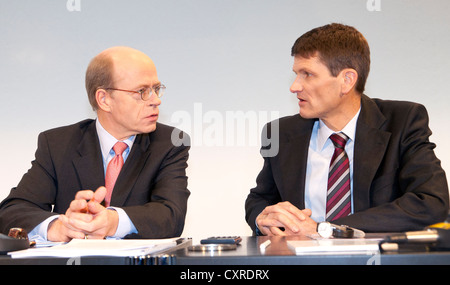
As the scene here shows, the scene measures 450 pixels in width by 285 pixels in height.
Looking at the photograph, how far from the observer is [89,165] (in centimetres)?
238

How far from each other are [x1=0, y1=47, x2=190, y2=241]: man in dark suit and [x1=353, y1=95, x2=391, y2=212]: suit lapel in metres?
0.78

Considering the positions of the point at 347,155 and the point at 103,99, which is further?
the point at 103,99

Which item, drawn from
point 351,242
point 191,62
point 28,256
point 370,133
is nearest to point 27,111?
point 191,62

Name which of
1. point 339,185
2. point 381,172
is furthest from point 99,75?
point 381,172

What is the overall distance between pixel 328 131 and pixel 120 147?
102 cm

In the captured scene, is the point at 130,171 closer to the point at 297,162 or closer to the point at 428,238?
the point at 297,162

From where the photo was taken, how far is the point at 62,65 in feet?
12.2

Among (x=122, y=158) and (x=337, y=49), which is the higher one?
(x=337, y=49)

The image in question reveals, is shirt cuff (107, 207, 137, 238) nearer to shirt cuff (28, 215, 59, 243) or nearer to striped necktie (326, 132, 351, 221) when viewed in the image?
shirt cuff (28, 215, 59, 243)

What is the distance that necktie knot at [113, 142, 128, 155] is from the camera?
2494 millimetres

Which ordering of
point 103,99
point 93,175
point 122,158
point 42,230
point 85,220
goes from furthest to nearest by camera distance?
point 103,99, point 122,158, point 93,175, point 42,230, point 85,220

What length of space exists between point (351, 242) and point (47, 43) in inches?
123

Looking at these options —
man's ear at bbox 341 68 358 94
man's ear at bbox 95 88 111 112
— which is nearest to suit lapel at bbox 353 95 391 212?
man's ear at bbox 341 68 358 94

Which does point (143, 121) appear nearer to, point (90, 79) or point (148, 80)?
point (148, 80)
